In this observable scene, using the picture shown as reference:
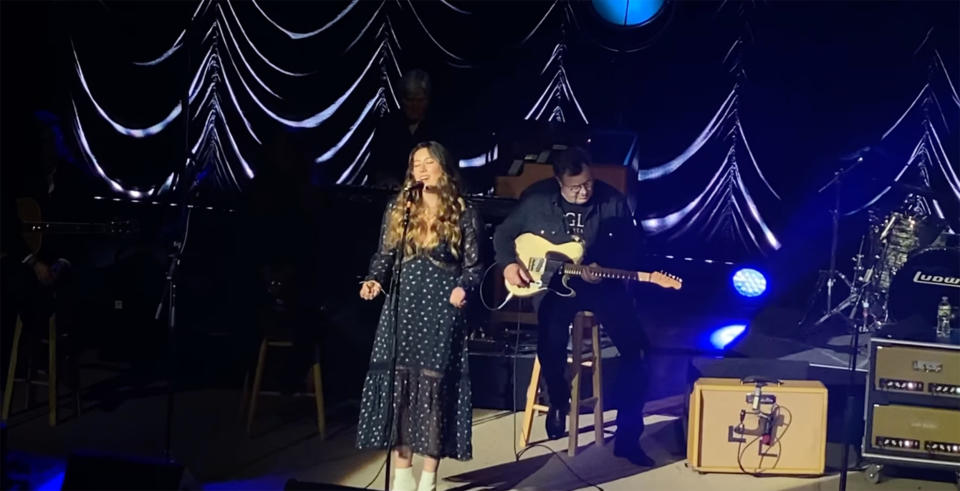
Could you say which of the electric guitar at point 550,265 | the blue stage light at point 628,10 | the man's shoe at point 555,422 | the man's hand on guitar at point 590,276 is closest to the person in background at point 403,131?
the electric guitar at point 550,265

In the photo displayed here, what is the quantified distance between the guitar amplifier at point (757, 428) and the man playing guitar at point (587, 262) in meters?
0.31

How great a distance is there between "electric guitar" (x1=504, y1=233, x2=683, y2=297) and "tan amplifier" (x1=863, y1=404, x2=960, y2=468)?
1251 mm

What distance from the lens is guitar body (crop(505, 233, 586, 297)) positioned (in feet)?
16.5

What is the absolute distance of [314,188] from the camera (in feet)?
19.8

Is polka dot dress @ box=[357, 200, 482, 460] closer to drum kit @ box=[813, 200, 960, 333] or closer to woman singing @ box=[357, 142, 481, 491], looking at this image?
woman singing @ box=[357, 142, 481, 491]

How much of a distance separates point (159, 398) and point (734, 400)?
3245 millimetres

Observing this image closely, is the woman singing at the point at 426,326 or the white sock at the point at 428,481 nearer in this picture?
the woman singing at the point at 426,326

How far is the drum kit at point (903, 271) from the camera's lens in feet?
18.2

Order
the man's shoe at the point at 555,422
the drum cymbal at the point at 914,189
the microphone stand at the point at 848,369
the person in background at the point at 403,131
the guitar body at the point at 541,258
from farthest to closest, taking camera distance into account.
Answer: the drum cymbal at the point at 914,189 < the person in background at the point at 403,131 < the man's shoe at the point at 555,422 < the guitar body at the point at 541,258 < the microphone stand at the point at 848,369

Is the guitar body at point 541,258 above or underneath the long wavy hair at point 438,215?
underneath

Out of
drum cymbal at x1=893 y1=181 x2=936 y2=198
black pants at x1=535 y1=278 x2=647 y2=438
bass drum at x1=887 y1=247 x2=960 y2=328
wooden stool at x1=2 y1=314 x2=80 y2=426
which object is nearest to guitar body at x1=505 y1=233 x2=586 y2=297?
black pants at x1=535 y1=278 x2=647 y2=438

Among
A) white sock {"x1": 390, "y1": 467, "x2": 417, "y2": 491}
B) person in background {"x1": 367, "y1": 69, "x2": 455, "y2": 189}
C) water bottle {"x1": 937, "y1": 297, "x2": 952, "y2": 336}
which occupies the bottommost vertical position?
white sock {"x1": 390, "y1": 467, "x2": 417, "y2": 491}

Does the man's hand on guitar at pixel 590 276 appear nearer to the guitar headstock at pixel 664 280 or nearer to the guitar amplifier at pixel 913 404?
the guitar headstock at pixel 664 280

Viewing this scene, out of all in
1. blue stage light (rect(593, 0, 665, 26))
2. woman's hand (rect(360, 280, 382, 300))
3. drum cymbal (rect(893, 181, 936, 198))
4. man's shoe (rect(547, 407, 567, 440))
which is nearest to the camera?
woman's hand (rect(360, 280, 382, 300))
